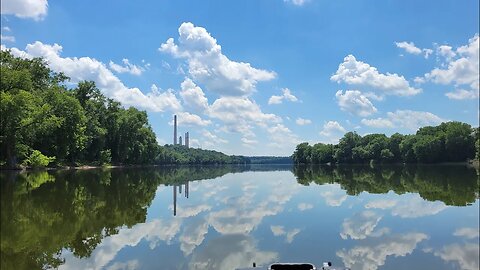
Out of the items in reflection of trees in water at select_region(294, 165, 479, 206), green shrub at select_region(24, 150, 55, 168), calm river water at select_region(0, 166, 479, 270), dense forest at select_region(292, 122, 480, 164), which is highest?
dense forest at select_region(292, 122, 480, 164)

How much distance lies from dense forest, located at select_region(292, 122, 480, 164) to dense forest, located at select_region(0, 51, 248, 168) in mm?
83263

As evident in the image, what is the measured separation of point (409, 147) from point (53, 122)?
361 ft

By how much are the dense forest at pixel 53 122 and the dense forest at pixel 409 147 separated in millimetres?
83263

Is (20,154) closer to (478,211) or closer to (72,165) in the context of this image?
(72,165)

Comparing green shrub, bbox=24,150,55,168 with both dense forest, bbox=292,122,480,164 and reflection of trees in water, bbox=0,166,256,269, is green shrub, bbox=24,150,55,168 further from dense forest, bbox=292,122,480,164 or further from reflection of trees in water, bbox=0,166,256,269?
dense forest, bbox=292,122,480,164

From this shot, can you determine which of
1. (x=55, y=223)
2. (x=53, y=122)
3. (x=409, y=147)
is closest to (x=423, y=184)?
(x=55, y=223)

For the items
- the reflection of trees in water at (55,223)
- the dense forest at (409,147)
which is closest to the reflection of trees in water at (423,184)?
the reflection of trees in water at (55,223)

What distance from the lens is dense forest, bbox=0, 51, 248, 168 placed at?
55.5 metres

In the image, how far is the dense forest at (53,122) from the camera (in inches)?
2186

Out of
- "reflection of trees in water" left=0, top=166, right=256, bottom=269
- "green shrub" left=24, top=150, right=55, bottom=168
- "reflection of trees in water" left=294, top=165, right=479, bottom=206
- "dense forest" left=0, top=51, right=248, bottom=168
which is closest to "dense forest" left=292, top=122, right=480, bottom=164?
"reflection of trees in water" left=294, top=165, right=479, bottom=206

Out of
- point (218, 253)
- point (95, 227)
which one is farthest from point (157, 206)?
point (218, 253)

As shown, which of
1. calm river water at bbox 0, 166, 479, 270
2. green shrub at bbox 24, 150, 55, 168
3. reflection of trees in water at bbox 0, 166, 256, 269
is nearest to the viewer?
calm river water at bbox 0, 166, 479, 270

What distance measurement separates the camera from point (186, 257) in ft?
35.5

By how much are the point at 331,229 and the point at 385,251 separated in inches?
143
